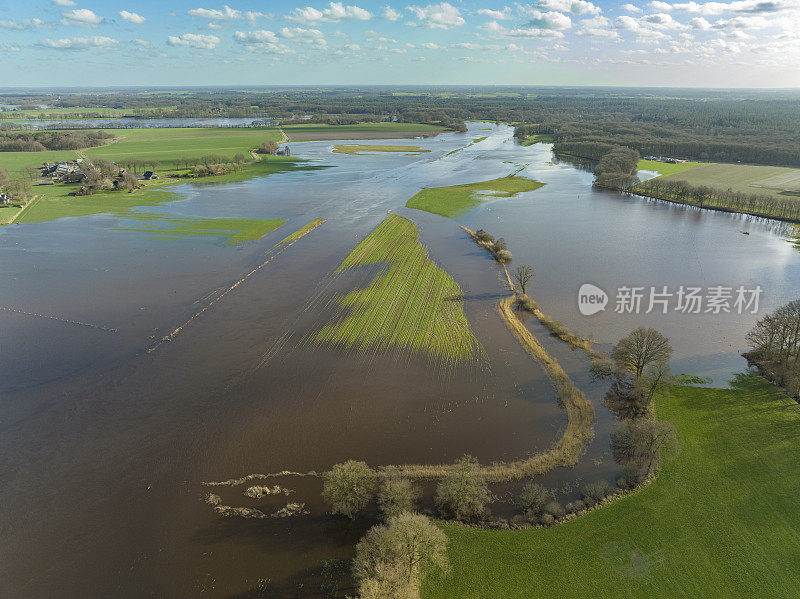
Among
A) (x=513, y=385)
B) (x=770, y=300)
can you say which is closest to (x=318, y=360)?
(x=513, y=385)

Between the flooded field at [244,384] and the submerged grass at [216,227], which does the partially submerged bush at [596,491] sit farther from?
the submerged grass at [216,227]

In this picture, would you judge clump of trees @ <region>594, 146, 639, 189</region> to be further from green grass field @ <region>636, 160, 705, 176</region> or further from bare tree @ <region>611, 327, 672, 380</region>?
bare tree @ <region>611, 327, 672, 380</region>

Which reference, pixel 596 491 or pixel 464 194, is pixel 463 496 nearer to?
pixel 596 491

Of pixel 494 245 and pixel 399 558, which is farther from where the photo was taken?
pixel 494 245

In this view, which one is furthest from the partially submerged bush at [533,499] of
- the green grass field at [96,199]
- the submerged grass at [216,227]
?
the green grass field at [96,199]

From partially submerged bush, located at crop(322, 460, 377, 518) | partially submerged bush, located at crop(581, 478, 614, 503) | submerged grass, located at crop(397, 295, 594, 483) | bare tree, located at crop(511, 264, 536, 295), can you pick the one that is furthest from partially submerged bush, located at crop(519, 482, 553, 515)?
bare tree, located at crop(511, 264, 536, 295)

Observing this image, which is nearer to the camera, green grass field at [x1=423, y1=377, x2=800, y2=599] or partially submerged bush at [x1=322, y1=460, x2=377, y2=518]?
green grass field at [x1=423, y1=377, x2=800, y2=599]

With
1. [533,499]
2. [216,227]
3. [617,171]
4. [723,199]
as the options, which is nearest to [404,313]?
[533,499]
